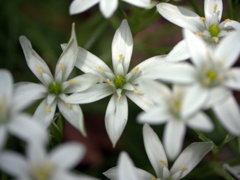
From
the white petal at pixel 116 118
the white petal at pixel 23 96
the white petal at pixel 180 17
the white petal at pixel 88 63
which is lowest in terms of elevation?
the white petal at pixel 116 118

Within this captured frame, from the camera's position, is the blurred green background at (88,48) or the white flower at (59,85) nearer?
the white flower at (59,85)

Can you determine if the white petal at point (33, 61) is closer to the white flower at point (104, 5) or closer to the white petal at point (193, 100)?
the white flower at point (104, 5)

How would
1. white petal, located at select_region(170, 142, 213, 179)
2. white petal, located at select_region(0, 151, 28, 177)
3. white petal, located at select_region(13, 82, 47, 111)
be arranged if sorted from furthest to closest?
white petal, located at select_region(170, 142, 213, 179) < white petal, located at select_region(13, 82, 47, 111) < white petal, located at select_region(0, 151, 28, 177)

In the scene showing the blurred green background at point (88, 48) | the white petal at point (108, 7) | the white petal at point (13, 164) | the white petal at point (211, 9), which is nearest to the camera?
the white petal at point (13, 164)

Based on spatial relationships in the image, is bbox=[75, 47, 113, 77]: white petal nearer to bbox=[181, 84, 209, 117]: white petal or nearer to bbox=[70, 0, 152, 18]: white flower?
bbox=[70, 0, 152, 18]: white flower

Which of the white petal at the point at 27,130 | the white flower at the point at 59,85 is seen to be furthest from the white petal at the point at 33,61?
the white petal at the point at 27,130

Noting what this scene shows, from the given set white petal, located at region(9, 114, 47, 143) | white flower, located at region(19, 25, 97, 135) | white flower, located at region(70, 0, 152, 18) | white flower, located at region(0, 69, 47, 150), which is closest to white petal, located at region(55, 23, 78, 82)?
white flower, located at region(19, 25, 97, 135)
